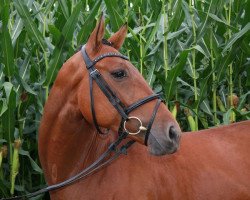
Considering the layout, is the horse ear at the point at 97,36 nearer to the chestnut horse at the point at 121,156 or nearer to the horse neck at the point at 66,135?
the chestnut horse at the point at 121,156

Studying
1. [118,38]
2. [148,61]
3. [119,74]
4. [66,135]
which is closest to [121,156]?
[66,135]

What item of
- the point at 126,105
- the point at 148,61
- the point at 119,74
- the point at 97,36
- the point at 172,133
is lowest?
the point at 148,61

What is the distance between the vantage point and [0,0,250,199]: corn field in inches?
141

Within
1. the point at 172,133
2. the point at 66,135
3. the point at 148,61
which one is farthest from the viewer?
the point at 148,61

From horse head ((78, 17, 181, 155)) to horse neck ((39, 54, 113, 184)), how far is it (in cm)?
9

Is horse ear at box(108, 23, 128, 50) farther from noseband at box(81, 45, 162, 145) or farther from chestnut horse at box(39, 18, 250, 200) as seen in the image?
noseband at box(81, 45, 162, 145)

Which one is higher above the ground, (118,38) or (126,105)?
(118,38)

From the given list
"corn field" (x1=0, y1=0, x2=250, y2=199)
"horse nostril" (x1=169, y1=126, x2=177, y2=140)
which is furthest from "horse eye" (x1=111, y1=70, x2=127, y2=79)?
"corn field" (x1=0, y1=0, x2=250, y2=199)

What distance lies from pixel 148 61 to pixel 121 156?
4.99ft

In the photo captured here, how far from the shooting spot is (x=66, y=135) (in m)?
2.80

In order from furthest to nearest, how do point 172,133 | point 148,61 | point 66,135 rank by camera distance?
point 148,61 → point 66,135 → point 172,133

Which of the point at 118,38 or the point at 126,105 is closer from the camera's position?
the point at 126,105

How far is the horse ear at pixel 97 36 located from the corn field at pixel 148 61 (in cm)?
82

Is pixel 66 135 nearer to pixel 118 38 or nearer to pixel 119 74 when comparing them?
pixel 119 74
